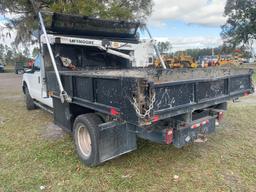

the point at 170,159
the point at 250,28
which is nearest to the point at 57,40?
the point at 170,159

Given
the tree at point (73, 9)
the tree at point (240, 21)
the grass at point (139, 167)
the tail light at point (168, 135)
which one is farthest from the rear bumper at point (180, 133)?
the tree at point (240, 21)

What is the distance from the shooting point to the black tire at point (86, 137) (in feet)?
11.6

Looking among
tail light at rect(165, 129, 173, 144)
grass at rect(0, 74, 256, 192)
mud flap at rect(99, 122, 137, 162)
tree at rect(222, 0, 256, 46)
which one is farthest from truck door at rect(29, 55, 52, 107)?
tree at rect(222, 0, 256, 46)

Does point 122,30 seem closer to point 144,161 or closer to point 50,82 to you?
point 50,82

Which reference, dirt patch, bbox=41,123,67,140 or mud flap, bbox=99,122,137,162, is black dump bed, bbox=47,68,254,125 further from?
dirt patch, bbox=41,123,67,140

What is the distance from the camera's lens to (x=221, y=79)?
380cm

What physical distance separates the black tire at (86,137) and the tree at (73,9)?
9.49 metres

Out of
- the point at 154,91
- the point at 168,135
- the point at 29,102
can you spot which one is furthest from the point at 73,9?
the point at 154,91

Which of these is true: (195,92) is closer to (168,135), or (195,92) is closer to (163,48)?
(168,135)

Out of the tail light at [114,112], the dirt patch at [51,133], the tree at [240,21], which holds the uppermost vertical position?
the tree at [240,21]

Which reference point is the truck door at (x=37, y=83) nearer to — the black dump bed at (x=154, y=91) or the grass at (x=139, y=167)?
the grass at (x=139, y=167)

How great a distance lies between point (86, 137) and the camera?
404 centimetres

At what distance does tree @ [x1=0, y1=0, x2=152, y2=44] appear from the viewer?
49.0 ft

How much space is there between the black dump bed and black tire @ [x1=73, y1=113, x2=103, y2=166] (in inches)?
9.0
